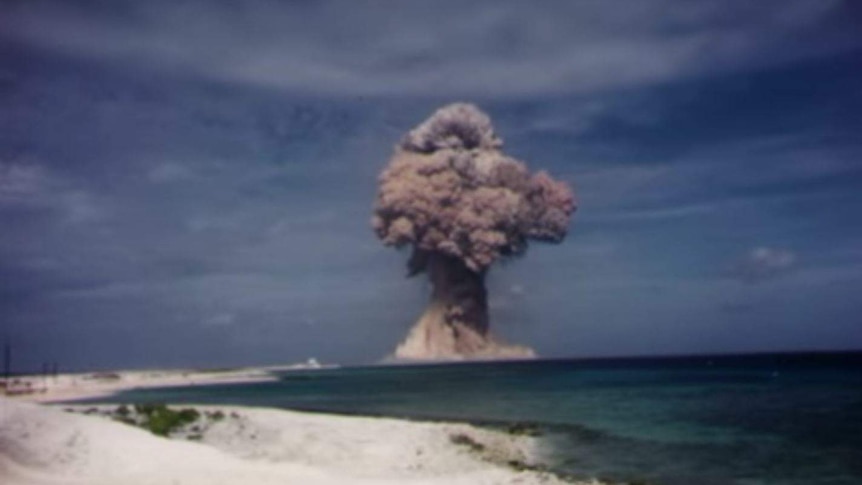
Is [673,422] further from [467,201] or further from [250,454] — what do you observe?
[467,201]

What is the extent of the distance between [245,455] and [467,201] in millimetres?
86393

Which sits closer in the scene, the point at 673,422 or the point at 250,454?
the point at 250,454

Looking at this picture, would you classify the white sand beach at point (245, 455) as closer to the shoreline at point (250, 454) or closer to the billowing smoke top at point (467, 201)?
the shoreline at point (250, 454)

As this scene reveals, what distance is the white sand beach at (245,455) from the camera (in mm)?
16875

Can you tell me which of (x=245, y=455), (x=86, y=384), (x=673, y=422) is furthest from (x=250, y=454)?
(x=86, y=384)

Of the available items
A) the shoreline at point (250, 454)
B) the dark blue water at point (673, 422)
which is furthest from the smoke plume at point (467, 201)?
the shoreline at point (250, 454)

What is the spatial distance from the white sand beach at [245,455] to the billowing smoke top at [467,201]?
261 ft

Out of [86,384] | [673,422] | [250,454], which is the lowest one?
[673,422]

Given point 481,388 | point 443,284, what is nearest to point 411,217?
point 443,284

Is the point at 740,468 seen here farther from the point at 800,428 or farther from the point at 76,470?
the point at 76,470

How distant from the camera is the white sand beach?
55.4ft

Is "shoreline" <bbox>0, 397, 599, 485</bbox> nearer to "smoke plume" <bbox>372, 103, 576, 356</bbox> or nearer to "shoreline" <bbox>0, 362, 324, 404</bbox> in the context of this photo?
"shoreline" <bbox>0, 362, 324, 404</bbox>

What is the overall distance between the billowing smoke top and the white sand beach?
261 ft

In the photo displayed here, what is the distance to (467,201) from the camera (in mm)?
107188
